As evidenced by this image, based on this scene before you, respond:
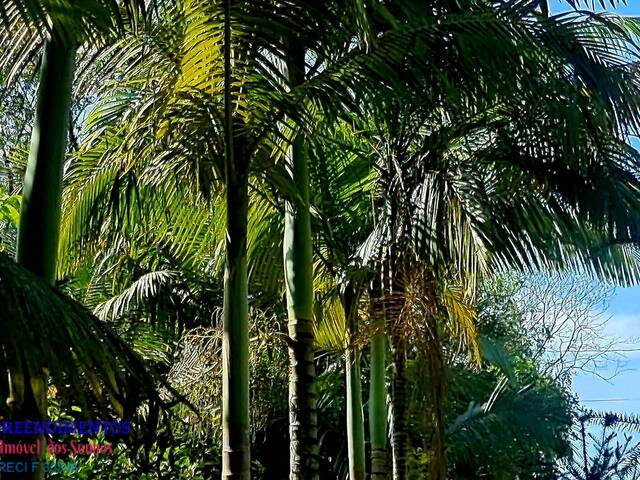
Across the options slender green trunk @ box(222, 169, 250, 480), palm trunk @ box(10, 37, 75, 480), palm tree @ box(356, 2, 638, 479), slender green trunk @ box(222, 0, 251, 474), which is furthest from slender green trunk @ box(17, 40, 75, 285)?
palm tree @ box(356, 2, 638, 479)

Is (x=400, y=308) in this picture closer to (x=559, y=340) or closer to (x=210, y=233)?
(x=210, y=233)

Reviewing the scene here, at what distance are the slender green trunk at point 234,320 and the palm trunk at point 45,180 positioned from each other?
0.98 m

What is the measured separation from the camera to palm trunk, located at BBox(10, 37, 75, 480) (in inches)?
101

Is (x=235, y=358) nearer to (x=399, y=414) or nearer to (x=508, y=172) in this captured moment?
(x=399, y=414)

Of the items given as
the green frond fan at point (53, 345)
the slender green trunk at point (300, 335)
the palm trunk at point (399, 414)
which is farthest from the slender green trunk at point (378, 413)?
the green frond fan at point (53, 345)

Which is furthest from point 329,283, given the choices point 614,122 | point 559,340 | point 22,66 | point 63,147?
point 559,340

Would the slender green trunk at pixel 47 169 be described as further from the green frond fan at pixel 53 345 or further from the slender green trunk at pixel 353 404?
the slender green trunk at pixel 353 404

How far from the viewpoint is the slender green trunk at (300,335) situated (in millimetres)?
4320

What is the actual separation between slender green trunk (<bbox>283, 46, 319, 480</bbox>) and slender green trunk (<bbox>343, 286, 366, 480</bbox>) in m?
1.15

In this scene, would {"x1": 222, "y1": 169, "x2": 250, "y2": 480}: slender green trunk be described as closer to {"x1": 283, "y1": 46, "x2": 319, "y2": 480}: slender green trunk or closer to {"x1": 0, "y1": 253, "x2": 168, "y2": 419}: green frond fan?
{"x1": 283, "y1": 46, "x2": 319, "y2": 480}: slender green trunk

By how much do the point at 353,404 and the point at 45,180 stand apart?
3.79 metres

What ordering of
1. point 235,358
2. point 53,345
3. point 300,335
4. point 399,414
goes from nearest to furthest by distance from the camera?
point 53,345
point 235,358
point 300,335
point 399,414

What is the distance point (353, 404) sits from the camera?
19.8 feet

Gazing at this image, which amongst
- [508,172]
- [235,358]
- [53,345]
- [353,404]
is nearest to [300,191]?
[235,358]
